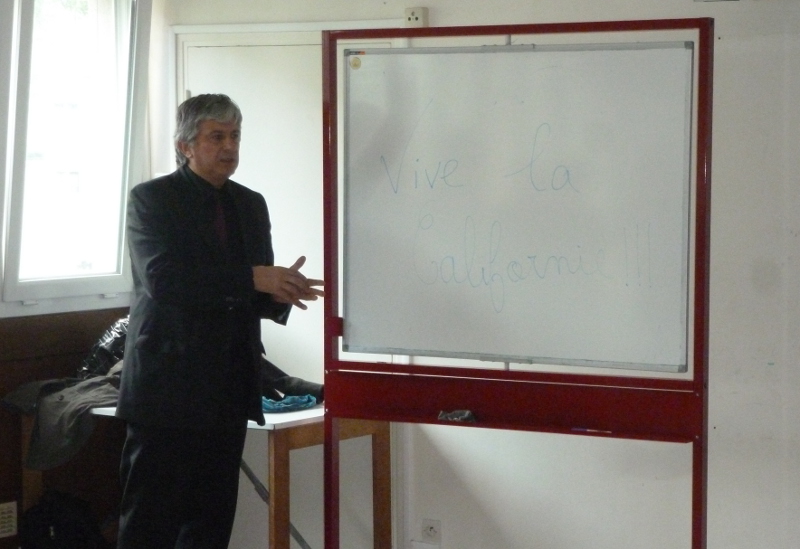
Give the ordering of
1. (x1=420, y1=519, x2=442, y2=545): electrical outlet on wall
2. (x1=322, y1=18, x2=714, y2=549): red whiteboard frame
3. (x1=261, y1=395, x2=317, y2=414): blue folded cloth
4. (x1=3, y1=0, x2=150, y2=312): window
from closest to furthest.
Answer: (x1=322, y1=18, x2=714, y2=549): red whiteboard frame < (x1=261, y1=395, x2=317, y2=414): blue folded cloth < (x1=3, y1=0, x2=150, y2=312): window < (x1=420, y1=519, x2=442, y2=545): electrical outlet on wall

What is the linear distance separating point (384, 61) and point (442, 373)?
0.79 meters

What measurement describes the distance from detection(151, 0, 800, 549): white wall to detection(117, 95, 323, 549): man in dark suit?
88 cm

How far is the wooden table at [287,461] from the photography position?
2506mm

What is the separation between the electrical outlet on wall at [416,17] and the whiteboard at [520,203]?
0.71 meters

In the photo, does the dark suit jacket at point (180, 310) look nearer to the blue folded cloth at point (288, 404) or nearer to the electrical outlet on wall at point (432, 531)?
the blue folded cloth at point (288, 404)

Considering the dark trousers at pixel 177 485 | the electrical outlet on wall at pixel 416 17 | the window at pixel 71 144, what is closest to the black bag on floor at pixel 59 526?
the dark trousers at pixel 177 485

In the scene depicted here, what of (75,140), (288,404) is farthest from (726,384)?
(75,140)

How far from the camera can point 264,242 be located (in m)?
2.46

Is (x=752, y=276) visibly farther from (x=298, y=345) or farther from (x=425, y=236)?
(x=298, y=345)

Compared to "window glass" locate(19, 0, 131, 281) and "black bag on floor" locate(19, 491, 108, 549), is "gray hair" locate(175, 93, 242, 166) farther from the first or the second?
"black bag on floor" locate(19, 491, 108, 549)

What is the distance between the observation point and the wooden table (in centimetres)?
251

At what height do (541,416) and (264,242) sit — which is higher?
(264,242)

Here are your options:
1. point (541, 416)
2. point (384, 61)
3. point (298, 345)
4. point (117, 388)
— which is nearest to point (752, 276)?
point (541, 416)

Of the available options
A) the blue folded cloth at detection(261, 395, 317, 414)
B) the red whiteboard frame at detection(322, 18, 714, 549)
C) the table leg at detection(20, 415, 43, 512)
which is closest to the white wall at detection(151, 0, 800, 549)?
the blue folded cloth at detection(261, 395, 317, 414)
